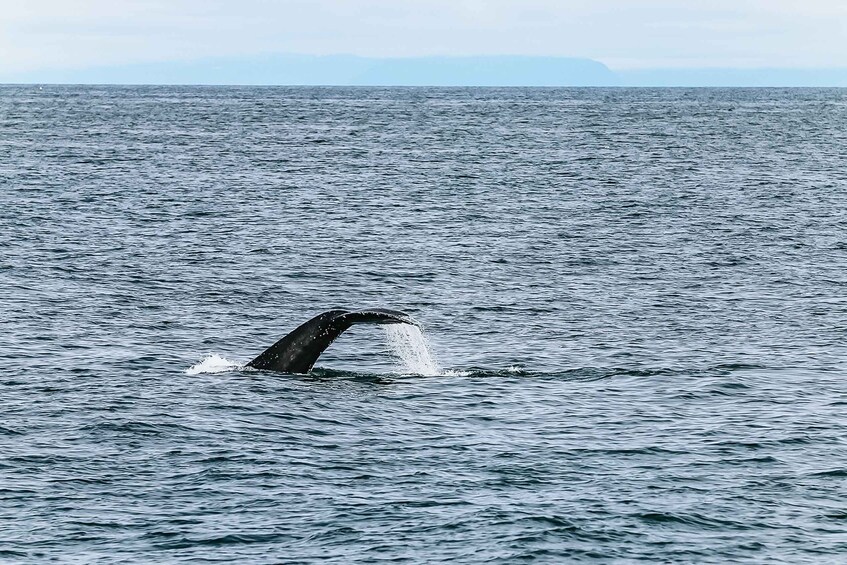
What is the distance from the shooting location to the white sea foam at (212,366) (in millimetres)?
27281

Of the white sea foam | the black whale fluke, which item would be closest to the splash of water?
the black whale fluke

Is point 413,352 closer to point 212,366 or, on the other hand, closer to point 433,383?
point 433,383

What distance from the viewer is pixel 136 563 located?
53.9 feet

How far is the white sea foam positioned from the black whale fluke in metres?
0.57

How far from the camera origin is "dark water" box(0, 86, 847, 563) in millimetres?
17922

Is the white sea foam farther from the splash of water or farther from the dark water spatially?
the splash of water

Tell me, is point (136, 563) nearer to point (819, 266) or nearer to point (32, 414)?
point (32, 414)

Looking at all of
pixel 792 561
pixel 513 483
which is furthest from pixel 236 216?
pixel 792 561

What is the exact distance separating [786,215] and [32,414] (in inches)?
1667

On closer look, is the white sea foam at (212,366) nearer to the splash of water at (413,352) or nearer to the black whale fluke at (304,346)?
the black whale fluke at (304,346)

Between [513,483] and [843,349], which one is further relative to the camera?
[843,349]

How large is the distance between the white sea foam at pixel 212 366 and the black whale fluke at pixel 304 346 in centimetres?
57

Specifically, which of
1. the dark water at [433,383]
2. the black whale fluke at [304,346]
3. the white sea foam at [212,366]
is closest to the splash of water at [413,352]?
the dark water at [433,383]

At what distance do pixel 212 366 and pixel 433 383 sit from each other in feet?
16.1
